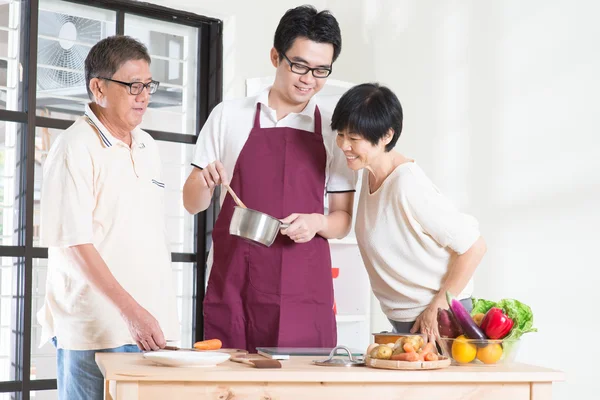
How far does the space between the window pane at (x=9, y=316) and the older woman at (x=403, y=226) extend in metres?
2.07

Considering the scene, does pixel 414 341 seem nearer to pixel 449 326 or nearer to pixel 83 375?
pixel 449 326

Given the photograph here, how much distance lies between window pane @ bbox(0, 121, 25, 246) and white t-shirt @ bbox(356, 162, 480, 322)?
204 cm

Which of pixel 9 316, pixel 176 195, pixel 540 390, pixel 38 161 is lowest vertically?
pixel 9 316

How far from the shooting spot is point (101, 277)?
78.2 inches

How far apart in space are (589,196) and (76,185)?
2.00 meters

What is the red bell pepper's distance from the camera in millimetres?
1870

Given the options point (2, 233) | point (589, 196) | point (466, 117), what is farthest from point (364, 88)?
point (2, 233)

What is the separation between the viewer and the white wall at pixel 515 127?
3.06 meters

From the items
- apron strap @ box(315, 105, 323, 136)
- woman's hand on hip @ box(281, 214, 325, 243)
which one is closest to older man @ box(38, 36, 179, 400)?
woman's hand on hip @ box(281, 214, 325, 243)

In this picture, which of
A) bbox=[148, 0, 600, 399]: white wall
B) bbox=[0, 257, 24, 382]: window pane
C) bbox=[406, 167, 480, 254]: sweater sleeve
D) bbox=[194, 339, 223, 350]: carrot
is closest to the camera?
bbox=[194, 339, 223, 350]: carrot

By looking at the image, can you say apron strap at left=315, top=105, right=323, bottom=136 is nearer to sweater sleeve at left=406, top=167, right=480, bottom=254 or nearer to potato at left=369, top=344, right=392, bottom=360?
sweater sleeve at left=406, top=167, right=480, bottom=254

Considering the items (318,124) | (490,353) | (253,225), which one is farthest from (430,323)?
(318,124)

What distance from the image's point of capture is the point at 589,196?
3020mm

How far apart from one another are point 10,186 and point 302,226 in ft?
6.60
